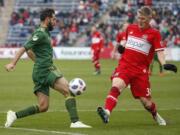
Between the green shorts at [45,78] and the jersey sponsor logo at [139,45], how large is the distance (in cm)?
163

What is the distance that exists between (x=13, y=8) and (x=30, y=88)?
33664 mm

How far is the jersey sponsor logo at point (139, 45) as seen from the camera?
14.2 metres

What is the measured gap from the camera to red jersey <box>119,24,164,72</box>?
1416 centimetres

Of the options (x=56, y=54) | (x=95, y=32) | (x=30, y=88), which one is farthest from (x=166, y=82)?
(x=56, y=54)

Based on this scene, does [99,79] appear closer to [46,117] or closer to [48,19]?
[46,117]

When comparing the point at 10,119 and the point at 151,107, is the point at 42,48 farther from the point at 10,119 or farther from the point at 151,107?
the point at 151,107

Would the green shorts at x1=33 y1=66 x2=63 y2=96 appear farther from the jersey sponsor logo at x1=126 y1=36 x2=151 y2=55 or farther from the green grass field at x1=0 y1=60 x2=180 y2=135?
the jersey sponsor logo at x1=126 y1=36 x2=151 y2=55

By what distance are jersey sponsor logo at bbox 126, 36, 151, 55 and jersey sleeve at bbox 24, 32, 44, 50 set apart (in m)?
1.89

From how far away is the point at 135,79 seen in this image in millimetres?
14133

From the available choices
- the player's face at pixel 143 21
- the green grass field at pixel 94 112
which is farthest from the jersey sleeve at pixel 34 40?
the player's face at pixel 143 21

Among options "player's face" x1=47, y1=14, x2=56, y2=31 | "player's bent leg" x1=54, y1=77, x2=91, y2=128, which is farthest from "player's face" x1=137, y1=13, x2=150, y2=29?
"player's bent leg" x1=54, y1=77, x2=91, y2=128

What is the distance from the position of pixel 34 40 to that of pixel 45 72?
672 mm

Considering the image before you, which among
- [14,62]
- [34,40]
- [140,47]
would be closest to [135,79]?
[140,47]

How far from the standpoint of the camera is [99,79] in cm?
3095
